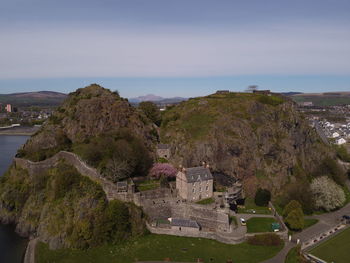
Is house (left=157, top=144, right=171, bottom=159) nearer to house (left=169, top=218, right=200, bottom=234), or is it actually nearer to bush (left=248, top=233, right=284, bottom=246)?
house (left=169, top=218, right=200, bottom=234)

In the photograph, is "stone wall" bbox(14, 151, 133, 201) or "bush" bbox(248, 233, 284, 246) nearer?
"bush" bbox(248, 233, 284, 246)

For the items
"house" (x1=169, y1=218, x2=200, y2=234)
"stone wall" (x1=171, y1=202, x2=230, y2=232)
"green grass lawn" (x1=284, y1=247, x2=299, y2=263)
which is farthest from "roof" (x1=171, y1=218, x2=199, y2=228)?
"green grass lawn" (x1=284, y1=247, x2=299, y2=263)

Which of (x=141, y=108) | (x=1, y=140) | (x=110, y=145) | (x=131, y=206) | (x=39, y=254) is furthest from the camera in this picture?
(x=1, y=140)

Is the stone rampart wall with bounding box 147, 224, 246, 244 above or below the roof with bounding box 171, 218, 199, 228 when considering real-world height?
below

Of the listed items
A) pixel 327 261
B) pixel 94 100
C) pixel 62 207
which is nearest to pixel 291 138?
pixel 327 261

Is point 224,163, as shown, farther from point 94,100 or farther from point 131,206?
point 94,100

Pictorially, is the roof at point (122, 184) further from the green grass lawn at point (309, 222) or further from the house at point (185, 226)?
the green grass lawn at point (309, 222)

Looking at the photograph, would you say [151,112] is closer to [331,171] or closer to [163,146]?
[163,146]

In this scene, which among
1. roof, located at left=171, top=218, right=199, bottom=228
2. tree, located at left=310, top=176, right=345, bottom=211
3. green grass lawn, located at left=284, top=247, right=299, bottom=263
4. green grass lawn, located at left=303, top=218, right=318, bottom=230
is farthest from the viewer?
tree, located at left=310, top=176, right=345, bottom=211
